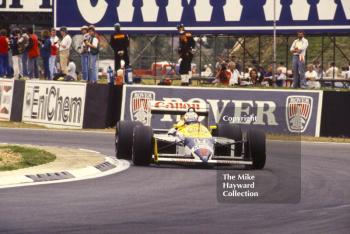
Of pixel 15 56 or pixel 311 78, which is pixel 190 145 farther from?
pixel 15 56

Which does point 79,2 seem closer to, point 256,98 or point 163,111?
point 256,98

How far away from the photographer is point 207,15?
33.6 meters

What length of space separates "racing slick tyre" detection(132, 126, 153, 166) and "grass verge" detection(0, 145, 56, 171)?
153 centimetres

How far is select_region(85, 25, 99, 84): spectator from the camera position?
2997 cm

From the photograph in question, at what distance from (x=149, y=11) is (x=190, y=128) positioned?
689 inches

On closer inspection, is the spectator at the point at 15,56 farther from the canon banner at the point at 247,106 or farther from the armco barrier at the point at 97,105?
the canon banner at the point at 247,106

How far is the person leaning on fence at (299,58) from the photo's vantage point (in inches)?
1127

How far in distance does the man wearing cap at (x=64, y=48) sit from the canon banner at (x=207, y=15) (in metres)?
3.29

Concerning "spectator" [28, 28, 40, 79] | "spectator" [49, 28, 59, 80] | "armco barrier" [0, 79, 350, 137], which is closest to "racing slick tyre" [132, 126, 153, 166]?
"armco barrier" [0, 79, 350, 137]

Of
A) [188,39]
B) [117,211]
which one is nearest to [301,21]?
[188,39]

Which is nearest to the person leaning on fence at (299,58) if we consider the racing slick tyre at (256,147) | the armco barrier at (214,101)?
the armco barrier at (214,101)

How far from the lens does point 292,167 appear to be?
18375mm

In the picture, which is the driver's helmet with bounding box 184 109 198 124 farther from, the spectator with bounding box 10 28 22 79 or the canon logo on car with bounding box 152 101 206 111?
the spectator with bounding box 10 28 22 79

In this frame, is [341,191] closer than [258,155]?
Yes
